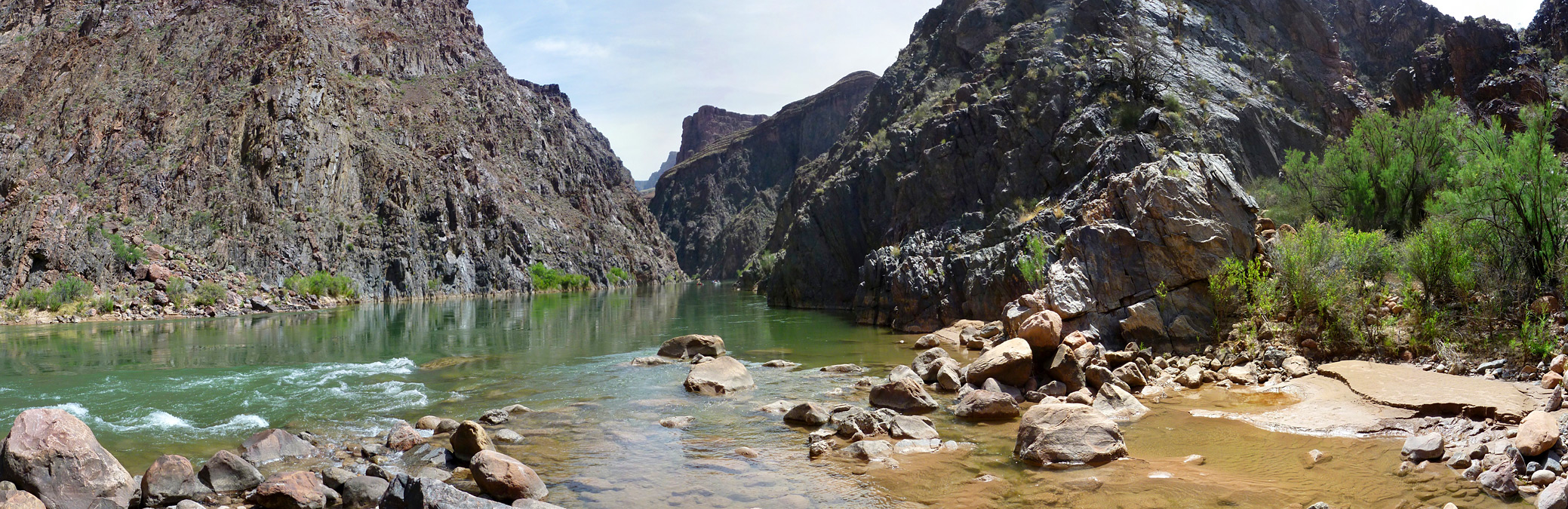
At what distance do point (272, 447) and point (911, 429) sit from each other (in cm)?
981

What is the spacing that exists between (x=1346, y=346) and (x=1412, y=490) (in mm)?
8929

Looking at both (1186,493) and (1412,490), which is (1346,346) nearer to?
(1412,490)

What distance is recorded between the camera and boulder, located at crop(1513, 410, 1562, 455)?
340 inches

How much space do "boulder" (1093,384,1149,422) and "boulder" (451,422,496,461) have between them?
10.2 meters

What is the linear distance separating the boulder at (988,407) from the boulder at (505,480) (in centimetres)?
761

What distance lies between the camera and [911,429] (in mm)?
12820

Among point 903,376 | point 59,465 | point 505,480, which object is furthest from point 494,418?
point 903,376

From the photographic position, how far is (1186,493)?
9172 millimetres

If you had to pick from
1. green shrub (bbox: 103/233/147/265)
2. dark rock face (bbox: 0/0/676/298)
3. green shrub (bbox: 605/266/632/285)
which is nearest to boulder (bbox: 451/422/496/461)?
dark rock face (bbox: 0/0/676/298)

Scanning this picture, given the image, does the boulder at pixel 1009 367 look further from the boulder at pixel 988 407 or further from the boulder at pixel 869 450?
the boulder at pixel 869 450

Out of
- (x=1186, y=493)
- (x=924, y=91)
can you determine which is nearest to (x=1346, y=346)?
(x=1186, y=493)

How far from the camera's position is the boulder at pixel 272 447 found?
11.7 m

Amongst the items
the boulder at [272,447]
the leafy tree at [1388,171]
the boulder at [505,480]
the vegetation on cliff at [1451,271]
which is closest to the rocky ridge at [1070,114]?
the vegetation on cliff at [1451,271]

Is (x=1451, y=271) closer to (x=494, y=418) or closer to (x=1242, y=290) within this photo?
(x=1242, y=290)
